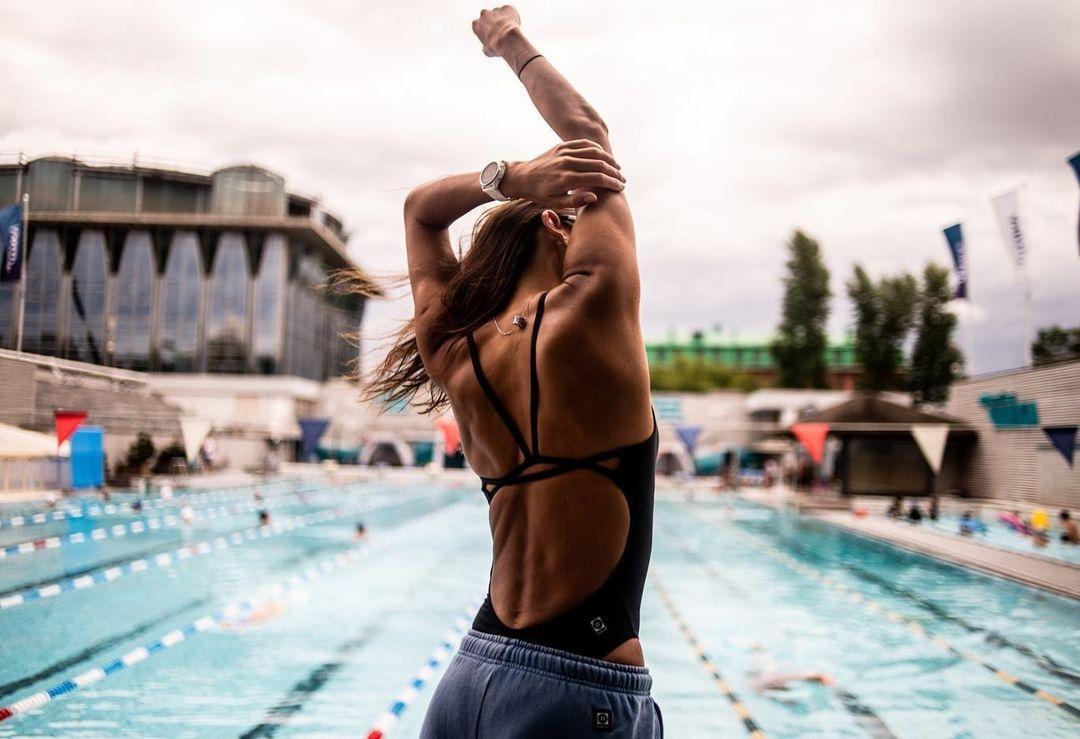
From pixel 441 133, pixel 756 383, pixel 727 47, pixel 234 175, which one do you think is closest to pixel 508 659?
pixel 441 133

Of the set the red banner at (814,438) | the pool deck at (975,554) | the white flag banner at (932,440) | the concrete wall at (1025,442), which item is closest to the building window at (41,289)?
the pool deck at (975,554)

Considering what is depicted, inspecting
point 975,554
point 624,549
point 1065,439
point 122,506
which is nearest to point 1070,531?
point 1065,439

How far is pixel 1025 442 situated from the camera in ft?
68.4

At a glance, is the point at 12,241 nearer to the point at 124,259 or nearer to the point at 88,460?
the point at 124,259

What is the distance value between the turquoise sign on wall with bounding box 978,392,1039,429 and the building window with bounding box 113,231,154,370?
2001 cm

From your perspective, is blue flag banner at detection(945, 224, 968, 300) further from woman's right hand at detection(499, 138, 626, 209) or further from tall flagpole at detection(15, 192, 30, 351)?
woman's right hand at detection(499, 138, 626, 209)

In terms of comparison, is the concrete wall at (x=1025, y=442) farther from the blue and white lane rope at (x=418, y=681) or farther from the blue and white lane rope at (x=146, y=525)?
the blue and white lane rope at (x=146, y=525)

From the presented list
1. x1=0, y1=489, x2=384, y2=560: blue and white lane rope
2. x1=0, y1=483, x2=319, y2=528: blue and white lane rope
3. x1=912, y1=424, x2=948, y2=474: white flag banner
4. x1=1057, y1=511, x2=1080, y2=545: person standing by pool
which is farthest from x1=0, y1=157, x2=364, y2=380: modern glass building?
x1=912, y1=424, x2=948, y2=474: white flag banner

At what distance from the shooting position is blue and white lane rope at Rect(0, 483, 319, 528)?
37.4ft

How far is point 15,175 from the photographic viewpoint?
15.6 ft

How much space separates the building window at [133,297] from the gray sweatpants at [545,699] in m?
5.67

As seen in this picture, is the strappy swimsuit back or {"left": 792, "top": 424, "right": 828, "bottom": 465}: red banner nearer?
the strappy swimsuit back

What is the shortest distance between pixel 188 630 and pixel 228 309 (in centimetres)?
1267

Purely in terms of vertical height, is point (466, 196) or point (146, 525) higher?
point (466, 196)
